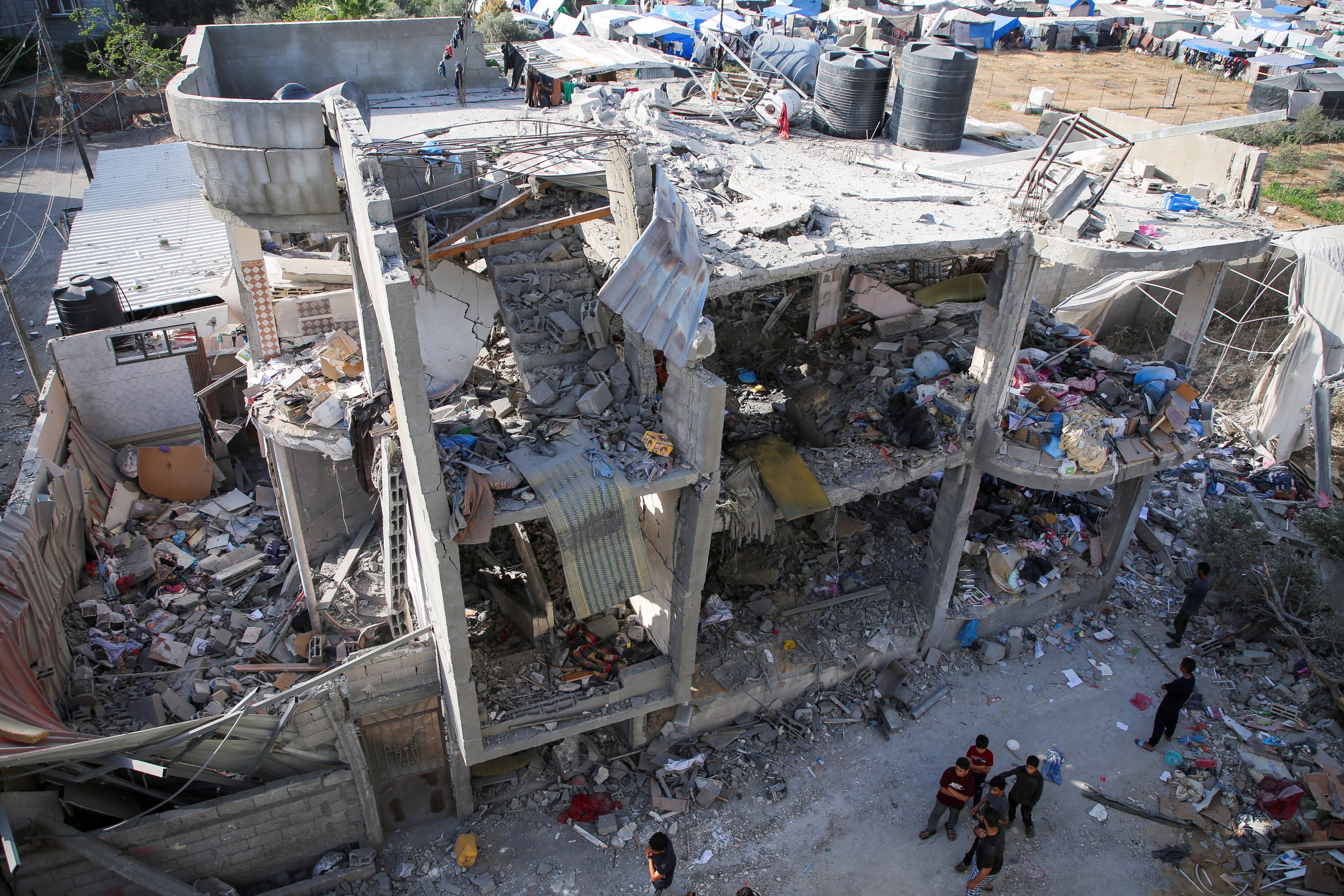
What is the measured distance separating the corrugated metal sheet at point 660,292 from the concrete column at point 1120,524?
8591 millimetres

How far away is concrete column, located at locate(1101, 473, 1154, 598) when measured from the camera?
44.5ft

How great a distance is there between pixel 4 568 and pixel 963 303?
1495cm

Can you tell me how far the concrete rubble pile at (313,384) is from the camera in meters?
11.2

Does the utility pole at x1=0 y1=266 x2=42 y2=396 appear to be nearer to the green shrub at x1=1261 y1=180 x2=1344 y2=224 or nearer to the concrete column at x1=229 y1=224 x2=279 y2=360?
the concrete column at x1=229 y1=224 x2=279 y2=360

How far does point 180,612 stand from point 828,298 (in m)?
11.9

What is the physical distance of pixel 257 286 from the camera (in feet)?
42.7

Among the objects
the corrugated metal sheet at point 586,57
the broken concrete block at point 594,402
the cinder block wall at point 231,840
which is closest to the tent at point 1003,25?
the corrugated metal sheet at point 586,57

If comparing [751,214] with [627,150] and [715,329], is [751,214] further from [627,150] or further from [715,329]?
[715,329]

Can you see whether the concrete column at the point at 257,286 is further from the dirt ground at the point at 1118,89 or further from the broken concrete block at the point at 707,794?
the dirt ground at the point at 1118,89

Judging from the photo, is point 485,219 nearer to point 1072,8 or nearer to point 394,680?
point 394,680

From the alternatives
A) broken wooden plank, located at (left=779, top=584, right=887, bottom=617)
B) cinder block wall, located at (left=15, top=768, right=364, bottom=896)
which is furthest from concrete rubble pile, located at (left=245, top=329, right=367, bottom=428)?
broken wooden plank, located at (left=779, top=584, right=887, bottom=617)

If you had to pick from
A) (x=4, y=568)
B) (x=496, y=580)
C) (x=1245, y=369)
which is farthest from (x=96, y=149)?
(x=1245, y=369)

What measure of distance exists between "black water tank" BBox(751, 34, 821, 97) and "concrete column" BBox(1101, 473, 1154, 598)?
31.3ft

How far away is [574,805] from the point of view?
11430 millimetres
